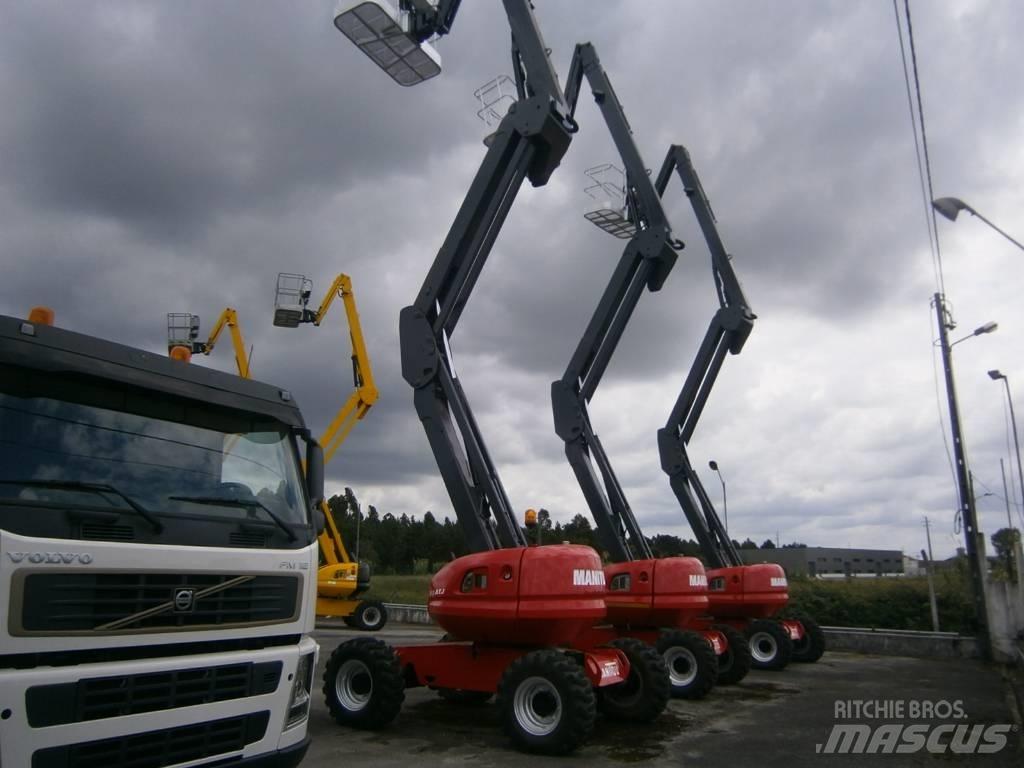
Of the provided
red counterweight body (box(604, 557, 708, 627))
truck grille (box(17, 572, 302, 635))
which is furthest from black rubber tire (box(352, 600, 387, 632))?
truck grille (box(17, 572, 302, 635))

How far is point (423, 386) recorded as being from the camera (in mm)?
9930

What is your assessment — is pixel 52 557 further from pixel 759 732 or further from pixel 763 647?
pixel 763 647

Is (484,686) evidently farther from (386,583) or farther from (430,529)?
(430,529)

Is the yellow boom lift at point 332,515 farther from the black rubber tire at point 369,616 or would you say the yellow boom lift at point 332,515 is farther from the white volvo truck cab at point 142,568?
the white volvo truck cab at point 142,568

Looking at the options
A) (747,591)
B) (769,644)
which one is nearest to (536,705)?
(747,591)

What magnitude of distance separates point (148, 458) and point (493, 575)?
166 inches

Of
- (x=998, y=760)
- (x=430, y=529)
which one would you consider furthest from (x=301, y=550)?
(x=430, y=529)

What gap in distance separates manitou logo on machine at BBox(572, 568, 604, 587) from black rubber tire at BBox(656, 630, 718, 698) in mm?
3100

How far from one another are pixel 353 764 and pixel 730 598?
8.92m

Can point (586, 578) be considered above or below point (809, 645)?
above

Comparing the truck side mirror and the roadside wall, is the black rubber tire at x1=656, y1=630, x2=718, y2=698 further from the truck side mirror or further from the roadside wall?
the roadside wall

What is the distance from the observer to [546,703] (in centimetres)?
744

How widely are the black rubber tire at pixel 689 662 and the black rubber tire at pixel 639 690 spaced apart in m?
1.64

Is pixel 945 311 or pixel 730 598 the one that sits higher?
pixel 945 311
